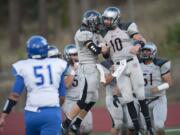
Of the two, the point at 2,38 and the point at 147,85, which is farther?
the point at 2,38

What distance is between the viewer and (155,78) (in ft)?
45.9

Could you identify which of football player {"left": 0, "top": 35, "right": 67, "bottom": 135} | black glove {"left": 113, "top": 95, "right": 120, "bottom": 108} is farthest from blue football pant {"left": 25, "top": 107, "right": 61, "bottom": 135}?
black glove {"left": 113, "top": 95, "right": 120, "bottom": 108}

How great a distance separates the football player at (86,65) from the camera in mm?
13124

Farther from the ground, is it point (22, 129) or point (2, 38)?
point (2, 38)

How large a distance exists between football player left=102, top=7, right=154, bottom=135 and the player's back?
8.9 inches

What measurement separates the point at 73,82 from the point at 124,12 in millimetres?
32870

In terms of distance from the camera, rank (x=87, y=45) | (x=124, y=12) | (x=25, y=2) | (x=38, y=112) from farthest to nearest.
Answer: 1. (x=25, y=2)
2. (x=124, y=12)
3. (x=87, y=45)
4. (x=38, y=112)

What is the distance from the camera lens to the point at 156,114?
13.7 m

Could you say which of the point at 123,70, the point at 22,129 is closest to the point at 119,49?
the point at 123,70

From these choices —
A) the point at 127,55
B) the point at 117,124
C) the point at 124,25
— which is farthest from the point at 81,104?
the point at 124,25

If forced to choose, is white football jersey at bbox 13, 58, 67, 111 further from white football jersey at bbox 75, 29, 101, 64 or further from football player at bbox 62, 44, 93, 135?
football player at bbox 62, 44, 93, 135

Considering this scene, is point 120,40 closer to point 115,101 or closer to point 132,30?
point 132,30

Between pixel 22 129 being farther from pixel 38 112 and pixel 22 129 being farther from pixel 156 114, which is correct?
pixel 38 112

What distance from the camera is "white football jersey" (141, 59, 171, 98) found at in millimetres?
13898
